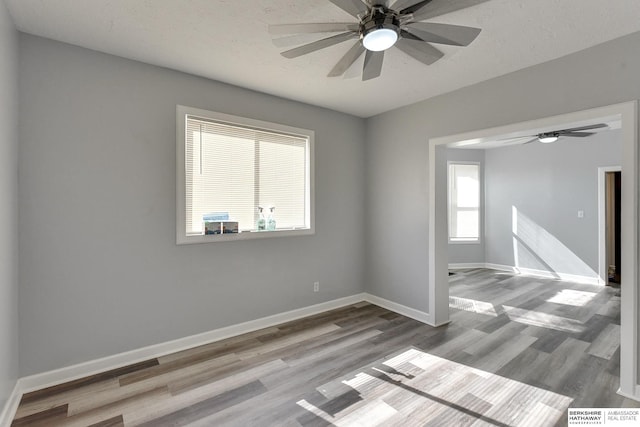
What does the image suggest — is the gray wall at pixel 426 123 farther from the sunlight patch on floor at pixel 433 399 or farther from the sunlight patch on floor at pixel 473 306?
the sunlight patch on floor at pixel 433 399

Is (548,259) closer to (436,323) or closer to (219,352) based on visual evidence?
(436,323)

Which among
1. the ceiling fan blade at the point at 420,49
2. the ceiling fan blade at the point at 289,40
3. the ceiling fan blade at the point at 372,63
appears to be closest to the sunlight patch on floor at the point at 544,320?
the ceiling fan blade at the point at 420,49

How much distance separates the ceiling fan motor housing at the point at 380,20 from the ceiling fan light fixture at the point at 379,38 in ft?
0.04

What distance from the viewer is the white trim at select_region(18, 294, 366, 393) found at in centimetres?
225

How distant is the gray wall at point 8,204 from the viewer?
1.82 meters

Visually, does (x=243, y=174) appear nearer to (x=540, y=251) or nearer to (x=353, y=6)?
(x=353, y=6)

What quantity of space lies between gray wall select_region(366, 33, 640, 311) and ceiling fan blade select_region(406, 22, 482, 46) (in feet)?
4.51

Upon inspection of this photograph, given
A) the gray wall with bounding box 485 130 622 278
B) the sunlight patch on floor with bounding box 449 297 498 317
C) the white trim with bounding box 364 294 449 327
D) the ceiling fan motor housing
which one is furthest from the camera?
the gray wall with bounding box 485 130 622 278

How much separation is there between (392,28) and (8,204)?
9.10 ft

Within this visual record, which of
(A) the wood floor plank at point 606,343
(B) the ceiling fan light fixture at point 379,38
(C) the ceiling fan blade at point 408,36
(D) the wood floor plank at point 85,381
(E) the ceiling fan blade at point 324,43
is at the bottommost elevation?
(D) the wood floor plank at point 85,381

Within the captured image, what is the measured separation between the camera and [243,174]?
10.8 feet

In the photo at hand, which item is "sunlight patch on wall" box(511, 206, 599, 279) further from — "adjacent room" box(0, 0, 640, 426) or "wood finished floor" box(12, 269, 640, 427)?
"wood finished floor" box(12, 269, 640, 427)

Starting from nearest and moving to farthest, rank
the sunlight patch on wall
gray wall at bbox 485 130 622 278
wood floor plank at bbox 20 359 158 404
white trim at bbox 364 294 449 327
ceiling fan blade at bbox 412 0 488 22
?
ceiling fan blade at bbox 412 0 488 22, wood floor plank at bbox 20 359 158 404, white trim at bbox 364 294 449 327, gray wall at bbox 485 130 622 278, the sunlight patch on wall

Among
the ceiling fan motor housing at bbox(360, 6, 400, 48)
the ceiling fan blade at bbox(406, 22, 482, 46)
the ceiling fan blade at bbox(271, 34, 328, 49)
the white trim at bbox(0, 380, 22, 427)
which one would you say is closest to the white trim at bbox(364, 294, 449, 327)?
the ceiling fan blade at bbox(406, 22, 482, 46)
